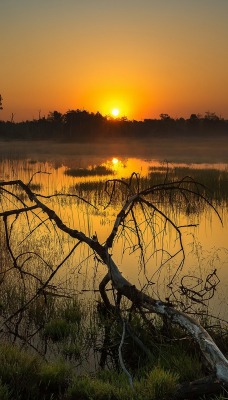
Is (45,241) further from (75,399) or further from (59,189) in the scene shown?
(59,189)

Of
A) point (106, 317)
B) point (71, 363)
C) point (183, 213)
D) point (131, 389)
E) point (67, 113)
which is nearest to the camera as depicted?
point (131, 389)

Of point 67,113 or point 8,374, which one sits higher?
point 67,113

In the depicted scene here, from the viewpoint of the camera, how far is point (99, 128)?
116938mm

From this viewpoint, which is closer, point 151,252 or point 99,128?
point 151,252

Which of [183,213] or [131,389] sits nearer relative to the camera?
[131,389]

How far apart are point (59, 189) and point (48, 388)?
19.5 metres

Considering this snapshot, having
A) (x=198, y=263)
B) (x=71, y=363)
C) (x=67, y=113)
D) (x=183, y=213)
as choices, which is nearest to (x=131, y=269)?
(x=198, y=263)

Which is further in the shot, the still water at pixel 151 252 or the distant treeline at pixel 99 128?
the distant treeline at pixel 99 128

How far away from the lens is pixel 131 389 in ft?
15.4

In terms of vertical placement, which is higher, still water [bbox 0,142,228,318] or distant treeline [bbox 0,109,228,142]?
distant treeline [bbox 0,109,228,142]

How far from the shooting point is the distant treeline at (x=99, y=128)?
11000 centimetres

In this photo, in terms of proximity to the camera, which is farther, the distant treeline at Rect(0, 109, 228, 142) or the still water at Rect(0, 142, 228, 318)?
the distant treeline at Rect(0, 109, 228, 142)

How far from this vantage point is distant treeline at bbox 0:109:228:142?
110 metres

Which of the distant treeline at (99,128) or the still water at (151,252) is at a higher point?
the distant treeline at (99,128)
